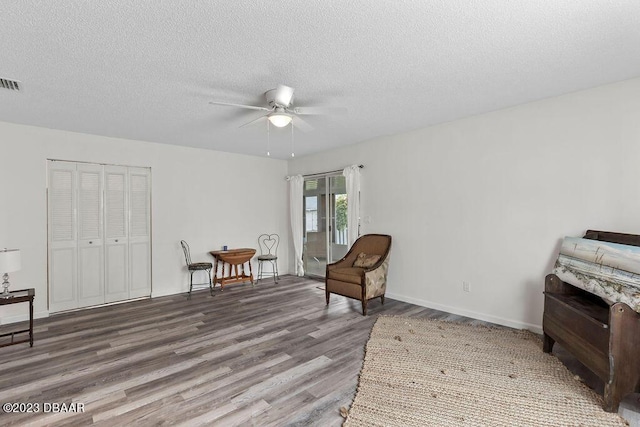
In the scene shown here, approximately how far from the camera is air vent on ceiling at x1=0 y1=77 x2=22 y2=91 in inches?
99.1

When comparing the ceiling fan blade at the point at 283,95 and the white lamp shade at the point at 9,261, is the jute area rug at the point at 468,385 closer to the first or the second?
the ceiling fan blade at the point at 283,95

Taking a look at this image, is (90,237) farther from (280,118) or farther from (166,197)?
(280,118)

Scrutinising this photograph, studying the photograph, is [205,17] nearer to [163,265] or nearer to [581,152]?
[581,152]

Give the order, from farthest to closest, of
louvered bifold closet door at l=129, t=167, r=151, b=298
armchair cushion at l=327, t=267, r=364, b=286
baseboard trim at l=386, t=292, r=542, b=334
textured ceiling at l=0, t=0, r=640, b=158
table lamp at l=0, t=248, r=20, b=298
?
louvered bifold closet door at l=129, t=167, r=151, b=298 → armchair cushion at l=327, t=267, r=364, b=286 → baseboard trim at l=386, t=292, r=542, b=334 → table lamp at l=0, t=248, r=20, b=298 → textured ceiling at l=0, t=0, r=640, b=158

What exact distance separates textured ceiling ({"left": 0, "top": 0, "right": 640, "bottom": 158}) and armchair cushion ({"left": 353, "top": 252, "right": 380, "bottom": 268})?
6.40 ft

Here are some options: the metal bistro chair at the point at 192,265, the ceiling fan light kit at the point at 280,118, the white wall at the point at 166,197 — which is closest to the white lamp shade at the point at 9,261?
the white wall at the point at 166,197

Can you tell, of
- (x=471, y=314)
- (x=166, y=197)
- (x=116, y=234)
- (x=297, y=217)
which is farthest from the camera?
(x=297, y=217)

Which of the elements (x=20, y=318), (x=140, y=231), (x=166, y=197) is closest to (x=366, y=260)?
(x=166, y=197)

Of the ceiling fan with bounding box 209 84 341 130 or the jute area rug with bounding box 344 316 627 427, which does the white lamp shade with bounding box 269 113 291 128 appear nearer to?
the ceiling fan with bounding box 209 84 341 130

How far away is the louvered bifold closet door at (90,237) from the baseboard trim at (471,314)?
4.24 metres

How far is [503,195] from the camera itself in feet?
11.0

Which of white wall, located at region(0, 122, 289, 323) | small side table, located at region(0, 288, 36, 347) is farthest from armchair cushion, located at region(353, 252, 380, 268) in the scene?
small side table, located at region(0, 288, 36, 347)

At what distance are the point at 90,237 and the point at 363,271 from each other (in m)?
3.85

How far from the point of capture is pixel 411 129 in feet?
13.6
